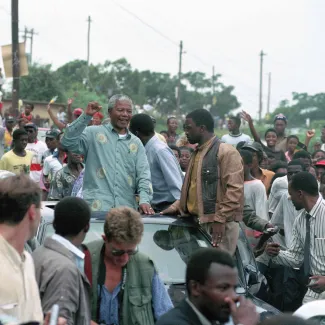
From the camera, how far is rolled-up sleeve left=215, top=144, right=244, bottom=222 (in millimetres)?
7449

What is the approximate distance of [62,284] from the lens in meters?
4.61

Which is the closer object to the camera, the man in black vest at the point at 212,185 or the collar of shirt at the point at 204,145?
the man in black vest at the point at 212,185

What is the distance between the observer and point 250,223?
352 inches

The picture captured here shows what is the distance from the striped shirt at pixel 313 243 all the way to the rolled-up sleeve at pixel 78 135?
6.90 ft

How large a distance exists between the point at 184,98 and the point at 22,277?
80.1 metres

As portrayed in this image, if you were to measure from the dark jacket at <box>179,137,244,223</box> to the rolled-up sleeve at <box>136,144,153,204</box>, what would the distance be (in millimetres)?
458

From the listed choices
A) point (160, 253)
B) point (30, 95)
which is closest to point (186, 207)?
point (160, 253)

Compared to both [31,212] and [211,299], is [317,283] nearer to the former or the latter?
[211,299]

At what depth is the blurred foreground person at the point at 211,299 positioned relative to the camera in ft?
12.9

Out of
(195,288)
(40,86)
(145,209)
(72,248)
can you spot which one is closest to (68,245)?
(72,248)

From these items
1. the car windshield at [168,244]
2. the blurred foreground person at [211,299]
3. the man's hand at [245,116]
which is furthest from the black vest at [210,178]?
the man's hand at [245,116]

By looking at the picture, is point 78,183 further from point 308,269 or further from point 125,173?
point 308,269

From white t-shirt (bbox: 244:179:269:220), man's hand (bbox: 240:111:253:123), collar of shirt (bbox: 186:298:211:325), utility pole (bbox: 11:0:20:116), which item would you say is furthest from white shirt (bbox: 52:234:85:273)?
utility pole (bbox: 11:0:20:116)

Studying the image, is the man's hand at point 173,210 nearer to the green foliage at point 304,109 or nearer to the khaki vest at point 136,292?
the khaki vest at point 136,292
